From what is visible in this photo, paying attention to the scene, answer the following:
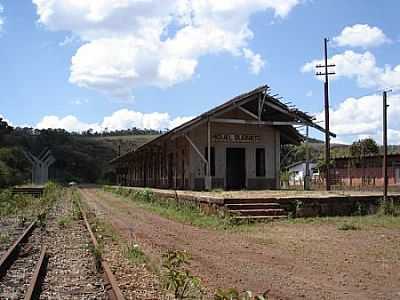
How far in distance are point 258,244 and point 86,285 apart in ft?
13.1

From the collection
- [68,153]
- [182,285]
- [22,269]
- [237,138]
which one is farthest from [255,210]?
[68,153]

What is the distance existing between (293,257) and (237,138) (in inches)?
629

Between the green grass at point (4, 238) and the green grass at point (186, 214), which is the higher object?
the green grass at point (186, 214)

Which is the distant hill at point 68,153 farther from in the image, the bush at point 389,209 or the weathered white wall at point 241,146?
the bush at point 389,209

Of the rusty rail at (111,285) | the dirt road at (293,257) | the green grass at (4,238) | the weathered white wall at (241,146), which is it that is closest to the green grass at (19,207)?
the green grass at (4,238)

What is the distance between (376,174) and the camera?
4078cm

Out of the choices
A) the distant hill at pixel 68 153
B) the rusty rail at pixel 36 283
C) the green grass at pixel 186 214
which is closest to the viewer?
the rusty rail at pixel 36 283

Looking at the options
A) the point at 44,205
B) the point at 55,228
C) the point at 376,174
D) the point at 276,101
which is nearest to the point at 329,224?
the point at 55,228

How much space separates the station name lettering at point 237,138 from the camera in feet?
76.9

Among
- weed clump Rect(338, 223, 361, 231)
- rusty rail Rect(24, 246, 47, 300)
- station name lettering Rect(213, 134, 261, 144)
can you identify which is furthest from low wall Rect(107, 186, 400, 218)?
station name lettering Rect(213, 134, 261, 144)

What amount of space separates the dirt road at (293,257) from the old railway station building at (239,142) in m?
10.1

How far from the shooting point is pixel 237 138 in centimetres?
2394

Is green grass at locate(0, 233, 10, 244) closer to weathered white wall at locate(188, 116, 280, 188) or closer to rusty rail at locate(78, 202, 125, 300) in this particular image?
rusty rail at locate(78, 202, 125, 300)

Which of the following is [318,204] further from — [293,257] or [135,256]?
[135,256]
